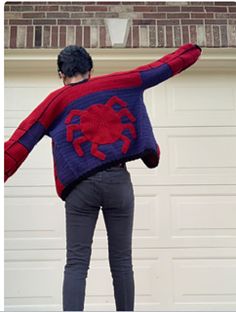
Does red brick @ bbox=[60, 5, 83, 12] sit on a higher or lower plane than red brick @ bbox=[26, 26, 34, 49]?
higher

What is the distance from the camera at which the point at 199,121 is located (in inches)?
139

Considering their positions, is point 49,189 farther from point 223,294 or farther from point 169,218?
point 223,294

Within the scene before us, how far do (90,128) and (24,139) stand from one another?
0.96ft

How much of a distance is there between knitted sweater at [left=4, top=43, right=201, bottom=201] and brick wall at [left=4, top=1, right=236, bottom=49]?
1460 mm

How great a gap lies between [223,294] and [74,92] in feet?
6.77

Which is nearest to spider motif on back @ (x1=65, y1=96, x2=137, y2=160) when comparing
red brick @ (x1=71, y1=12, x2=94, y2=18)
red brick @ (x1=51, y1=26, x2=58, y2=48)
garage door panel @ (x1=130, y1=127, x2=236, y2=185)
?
garage door panel @ (x1=130, y1=127, x2=236, y2=185)

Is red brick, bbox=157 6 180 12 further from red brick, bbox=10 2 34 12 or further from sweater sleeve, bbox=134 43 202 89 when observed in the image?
sweater sleeve, bbox=134 43 202 89

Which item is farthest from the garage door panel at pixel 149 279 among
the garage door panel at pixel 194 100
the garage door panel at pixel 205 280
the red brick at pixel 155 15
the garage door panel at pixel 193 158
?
the red brick at pixel 155 15

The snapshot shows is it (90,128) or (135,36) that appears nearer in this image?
(90,128)

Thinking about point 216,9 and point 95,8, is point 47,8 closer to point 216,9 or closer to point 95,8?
point 95,8

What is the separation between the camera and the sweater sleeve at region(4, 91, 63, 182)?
6.29 ft

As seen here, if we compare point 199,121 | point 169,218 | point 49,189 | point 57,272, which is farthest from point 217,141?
point 57,272

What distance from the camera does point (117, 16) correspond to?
11.3ft

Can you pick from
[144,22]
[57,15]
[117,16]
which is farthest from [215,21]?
[57,15]
